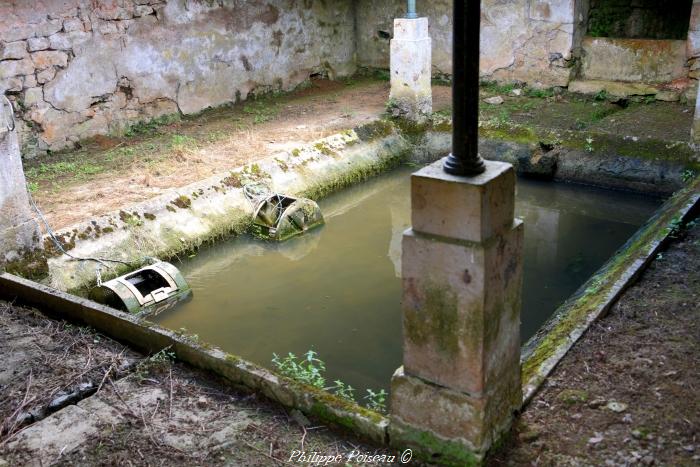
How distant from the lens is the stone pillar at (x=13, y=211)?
459 centimetres

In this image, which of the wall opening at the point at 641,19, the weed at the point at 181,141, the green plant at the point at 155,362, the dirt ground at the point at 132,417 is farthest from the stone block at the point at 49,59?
the wall opening at the point at 641,19

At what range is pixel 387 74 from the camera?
11.7 meters

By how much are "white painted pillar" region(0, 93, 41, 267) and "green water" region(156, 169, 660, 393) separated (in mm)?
1077

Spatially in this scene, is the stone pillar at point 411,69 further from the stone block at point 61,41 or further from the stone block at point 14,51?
the stone block at point 14,51

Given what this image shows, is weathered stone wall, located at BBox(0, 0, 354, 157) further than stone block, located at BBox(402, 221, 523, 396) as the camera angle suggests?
Yes

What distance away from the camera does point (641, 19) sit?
1130cm

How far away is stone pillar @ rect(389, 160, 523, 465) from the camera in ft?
8.37

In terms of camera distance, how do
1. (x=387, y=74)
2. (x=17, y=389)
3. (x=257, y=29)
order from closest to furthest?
(x=17, y=389), (x=257, y=29), (x=387, y=74)

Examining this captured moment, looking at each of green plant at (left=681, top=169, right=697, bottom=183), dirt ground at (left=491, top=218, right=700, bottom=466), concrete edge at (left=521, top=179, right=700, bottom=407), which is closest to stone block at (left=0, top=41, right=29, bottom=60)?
concrete edge at (left=521, top=179, right=700, bottom=407)

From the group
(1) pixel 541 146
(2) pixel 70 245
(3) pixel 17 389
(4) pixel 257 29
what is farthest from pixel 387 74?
(3) pixel 17 389

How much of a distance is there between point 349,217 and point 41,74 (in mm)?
3674

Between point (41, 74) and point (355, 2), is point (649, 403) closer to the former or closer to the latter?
point (41, 74)

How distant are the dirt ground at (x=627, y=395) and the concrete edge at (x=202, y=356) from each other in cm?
66

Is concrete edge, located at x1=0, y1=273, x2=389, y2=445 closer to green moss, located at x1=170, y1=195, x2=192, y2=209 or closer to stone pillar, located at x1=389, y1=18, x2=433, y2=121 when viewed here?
green moss, located at x1=170, y1=195, x2=192, y2=209
